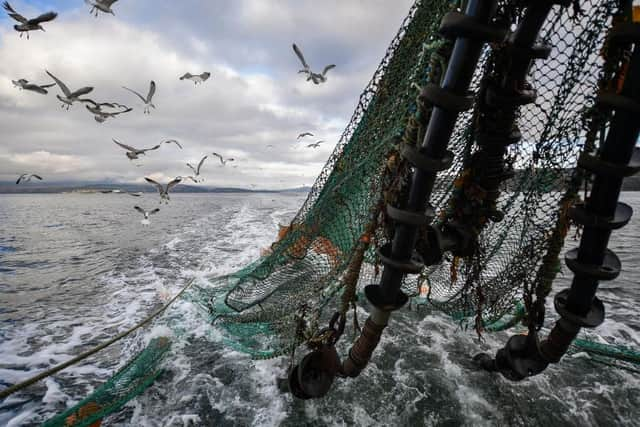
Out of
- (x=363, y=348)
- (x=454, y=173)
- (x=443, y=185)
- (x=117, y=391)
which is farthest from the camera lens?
(x=117, y=391)

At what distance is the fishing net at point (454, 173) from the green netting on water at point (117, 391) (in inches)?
63.8

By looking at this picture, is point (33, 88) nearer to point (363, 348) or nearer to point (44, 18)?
point (44, 18)

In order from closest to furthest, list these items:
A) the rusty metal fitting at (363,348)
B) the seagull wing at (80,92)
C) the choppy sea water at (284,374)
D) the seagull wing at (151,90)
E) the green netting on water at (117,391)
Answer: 1. the rusty metal fitting at (363,348)
2. the green netting on water at (117,391)
3. the choppy sea water at (284,374)
4. the seagull wing at (80,92)
5. the seagull wing at (151,90)

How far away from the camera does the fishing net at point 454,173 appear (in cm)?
161

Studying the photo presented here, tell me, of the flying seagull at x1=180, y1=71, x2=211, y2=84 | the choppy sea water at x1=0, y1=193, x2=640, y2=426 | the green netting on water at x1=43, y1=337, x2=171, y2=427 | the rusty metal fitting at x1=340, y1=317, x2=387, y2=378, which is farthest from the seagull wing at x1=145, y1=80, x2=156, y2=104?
the rusty metal fitting at x1=340, y1=317, x2=387, y2=378

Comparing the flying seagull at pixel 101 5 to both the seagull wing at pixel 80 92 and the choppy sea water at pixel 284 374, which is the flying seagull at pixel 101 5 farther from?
the choppy sea water at pixel 284 374

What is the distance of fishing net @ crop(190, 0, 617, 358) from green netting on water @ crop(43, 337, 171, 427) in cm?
162

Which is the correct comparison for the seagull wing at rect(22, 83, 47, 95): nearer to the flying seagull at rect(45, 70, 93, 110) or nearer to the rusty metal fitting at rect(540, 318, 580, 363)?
the flying seagull at rect(45, 70, 93, 110)

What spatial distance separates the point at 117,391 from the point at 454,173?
15.0 feet

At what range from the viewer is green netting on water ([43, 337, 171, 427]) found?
2.95 metres

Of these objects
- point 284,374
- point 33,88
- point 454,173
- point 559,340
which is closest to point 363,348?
point 559,340

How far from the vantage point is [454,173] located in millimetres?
2322

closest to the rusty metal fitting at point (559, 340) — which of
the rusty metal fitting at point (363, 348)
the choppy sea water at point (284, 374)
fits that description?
the rusty metal fitting at point (363, 348)

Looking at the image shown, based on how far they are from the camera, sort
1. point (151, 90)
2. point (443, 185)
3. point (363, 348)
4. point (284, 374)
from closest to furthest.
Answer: point (363, 348) < point (443, 185) < point (284, 374) < point (151, 90)
